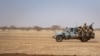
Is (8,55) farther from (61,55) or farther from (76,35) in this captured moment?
(76,35)

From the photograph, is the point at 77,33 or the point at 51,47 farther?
the point at 77,33

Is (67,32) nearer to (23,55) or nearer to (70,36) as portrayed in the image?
(70,36)

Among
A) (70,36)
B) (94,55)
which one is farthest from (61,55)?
(70,36)

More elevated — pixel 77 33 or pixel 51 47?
pixel 77 33

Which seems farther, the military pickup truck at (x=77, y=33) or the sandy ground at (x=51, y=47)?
the military pickup truck at (x=77, y=33)

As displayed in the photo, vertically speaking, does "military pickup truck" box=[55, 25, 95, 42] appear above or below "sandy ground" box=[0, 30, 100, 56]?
above

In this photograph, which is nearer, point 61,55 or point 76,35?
point 61,55

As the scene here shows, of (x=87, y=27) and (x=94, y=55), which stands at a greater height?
(x=87, y=27)

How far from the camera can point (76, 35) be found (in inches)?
1404

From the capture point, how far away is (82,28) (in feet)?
118

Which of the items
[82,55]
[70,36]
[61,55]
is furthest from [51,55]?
[70,36]

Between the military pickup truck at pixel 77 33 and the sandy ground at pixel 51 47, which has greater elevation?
the military pickup truck at pixel 77 33

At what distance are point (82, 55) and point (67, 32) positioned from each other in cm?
1502

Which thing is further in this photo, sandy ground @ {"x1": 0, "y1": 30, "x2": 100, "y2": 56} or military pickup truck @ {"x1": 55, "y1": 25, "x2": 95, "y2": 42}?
military pickup truck @ {"x1": 55, "y1": 25, "x2": 95, "y2": 42}
